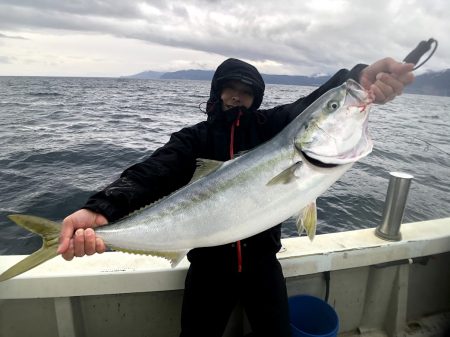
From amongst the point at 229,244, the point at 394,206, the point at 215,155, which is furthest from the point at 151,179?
the point at 394,206

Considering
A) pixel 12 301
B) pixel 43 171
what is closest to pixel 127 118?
pixel 43 171

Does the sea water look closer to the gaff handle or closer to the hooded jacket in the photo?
the hooded jacket

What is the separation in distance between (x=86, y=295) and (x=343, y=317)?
3.02 m

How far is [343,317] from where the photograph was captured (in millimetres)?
4266

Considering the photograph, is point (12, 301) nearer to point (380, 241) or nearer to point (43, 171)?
point (380, 241)

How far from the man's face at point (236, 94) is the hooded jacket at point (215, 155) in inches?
2.2

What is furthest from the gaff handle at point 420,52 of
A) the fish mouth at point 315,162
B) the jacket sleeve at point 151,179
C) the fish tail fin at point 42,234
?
the fish tail fin at point 42,234

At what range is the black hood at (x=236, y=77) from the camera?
136 inches

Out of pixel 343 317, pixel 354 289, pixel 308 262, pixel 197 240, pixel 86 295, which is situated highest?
pixel 197 240

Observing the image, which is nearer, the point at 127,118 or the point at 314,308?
the point at 314,308

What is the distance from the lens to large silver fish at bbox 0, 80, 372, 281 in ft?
8.13

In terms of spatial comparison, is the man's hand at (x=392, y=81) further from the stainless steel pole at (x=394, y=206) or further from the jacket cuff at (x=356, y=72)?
the stainless steel pole at (x=394, y=206)

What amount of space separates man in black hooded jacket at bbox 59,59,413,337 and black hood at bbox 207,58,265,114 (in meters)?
0.01

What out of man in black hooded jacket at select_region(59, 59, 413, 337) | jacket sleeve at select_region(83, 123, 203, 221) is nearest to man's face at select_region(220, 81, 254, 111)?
man in black hooded jacket at select_region(59, 59, 413, 337)
